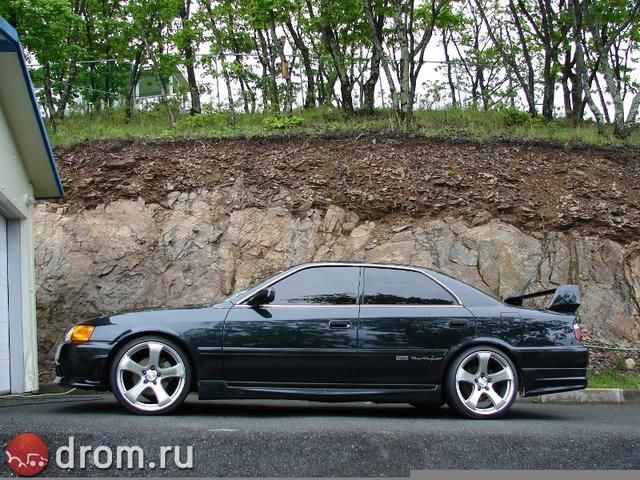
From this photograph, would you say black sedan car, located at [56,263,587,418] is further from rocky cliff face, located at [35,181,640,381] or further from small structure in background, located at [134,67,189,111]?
small structure in background, located at [134,67,189,111]

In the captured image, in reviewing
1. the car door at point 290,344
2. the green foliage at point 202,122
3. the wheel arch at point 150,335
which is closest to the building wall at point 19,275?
the wheel arch at point 150,335

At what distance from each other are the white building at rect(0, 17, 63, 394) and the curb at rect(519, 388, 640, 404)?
6.94 m

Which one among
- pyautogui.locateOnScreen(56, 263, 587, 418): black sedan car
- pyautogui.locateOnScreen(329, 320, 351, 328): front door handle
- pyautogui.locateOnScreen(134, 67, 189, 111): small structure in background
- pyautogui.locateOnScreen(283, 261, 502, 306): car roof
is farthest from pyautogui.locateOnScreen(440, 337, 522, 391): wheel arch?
pyautogui.locateOnScreen(134, 67, 189, 111): small structure in background

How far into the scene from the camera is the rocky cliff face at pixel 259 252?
13641 millimetres

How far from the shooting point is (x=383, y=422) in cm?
688

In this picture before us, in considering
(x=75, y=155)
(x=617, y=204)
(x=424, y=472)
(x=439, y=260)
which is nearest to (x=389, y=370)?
(x=424, y=472)

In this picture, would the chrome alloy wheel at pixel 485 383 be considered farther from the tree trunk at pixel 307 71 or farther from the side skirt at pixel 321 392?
the tree trunk at pixel 307 71

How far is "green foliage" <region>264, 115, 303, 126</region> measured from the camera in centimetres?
1712

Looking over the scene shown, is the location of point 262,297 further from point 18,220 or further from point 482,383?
point 18,220

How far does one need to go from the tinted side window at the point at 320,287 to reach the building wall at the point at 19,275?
4.23 m

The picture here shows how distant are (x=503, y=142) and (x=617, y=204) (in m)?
2.69

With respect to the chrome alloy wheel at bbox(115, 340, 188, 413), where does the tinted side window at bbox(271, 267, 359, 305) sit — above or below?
above

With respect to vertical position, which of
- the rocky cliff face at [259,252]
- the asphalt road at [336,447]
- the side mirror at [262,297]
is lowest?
the asphalt road at [336,447]

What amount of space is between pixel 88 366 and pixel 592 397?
7.17 m
